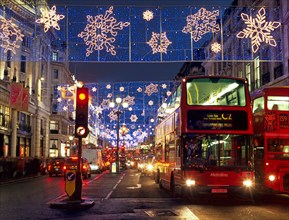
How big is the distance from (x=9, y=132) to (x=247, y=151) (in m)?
35.1

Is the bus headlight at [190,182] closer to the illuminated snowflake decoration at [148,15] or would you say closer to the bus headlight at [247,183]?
the bus headlight at [247,183]

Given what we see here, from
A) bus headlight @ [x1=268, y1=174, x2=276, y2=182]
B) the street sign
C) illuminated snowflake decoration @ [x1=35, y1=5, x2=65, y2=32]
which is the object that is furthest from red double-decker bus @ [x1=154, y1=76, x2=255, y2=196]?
illuminated snowflake decoration @ [x1=35, y1=5, x2=65, y2=32]

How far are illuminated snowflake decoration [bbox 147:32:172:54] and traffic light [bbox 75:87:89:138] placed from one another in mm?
6726

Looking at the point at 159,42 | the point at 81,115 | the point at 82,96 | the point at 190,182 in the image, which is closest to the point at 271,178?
the point at 190,182

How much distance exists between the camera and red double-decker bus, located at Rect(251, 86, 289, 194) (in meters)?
18.5

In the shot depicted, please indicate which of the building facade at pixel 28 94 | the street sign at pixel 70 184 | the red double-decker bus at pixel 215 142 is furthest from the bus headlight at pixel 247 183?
the building facade at pixel 28 94

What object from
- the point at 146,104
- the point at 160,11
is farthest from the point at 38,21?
the point at 146,104

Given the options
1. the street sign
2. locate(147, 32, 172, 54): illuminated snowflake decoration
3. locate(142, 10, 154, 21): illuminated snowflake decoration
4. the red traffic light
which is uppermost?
locate(142, 10, 154, 21): illuminated snowflake decoration

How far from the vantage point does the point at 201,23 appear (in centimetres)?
2241

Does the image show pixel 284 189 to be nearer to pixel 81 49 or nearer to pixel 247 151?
pixel 247 151

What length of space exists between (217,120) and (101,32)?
25.9 ft

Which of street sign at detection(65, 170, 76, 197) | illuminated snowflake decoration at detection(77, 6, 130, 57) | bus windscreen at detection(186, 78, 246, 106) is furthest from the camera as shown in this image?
illuminated snowflake decoration at detection(77, 6, 130, 57)

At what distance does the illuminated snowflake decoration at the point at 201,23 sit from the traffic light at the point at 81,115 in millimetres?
7754

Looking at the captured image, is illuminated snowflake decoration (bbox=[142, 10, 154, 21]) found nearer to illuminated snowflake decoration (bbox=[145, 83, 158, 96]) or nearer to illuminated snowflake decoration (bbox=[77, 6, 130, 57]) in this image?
illuminated snowflake decoration (bbox=[77, 6, 130, 57])
